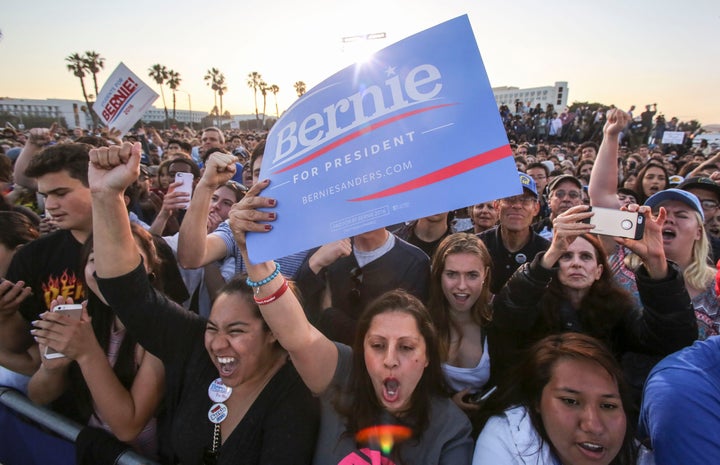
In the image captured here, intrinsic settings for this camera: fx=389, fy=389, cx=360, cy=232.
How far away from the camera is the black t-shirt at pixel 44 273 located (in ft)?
7.79

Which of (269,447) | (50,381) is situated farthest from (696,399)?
(50,381)

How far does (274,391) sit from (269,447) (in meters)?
0.24

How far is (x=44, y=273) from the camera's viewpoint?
2412 millimetres

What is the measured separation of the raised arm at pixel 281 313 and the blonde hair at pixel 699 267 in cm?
210

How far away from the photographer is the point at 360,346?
1.90 meters

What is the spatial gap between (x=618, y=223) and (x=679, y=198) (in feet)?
4.16

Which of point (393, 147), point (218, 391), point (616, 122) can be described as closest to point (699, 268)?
point (616, 122)

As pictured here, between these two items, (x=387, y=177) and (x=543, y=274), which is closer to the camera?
(x=387, y=177)


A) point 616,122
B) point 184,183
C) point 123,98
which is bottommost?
point 184,183

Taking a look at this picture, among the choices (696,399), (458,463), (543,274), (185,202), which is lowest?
(458,463)

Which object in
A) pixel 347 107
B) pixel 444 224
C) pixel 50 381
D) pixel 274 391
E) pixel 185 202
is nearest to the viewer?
pixel 347 107

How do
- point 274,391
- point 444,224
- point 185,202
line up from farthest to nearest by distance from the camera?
1. point 444,224
2. point 185,202
3. point 274,391

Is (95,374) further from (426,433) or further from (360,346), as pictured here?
(426,433)

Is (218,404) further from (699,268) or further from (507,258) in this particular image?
(699,268)
